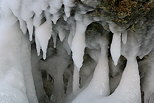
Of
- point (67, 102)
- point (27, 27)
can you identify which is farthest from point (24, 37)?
point (67, 102)

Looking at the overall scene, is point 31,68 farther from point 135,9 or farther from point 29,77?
point 135,9

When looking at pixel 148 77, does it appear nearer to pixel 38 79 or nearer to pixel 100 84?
pixel 100 84

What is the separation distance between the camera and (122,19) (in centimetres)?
186

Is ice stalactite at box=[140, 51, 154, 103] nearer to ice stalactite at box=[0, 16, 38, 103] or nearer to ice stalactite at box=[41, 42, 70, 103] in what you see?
ice stalactite at box=[41, 42, 70, 103]

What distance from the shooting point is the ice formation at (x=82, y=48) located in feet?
6.39

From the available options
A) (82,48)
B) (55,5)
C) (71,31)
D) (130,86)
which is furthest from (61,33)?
(130,86)

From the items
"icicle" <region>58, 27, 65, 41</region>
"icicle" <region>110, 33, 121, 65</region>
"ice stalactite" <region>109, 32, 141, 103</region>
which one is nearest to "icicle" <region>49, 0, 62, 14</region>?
"icicle" <region>58, 27, 65, 41</region>

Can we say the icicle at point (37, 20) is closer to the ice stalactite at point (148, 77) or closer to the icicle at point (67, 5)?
the icicle at point (67, 5)

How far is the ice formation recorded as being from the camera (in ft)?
6.39

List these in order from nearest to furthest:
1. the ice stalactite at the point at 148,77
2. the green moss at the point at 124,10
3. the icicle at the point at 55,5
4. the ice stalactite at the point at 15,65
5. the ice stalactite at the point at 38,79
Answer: the green moss at the point at 124,10
the icicle at the point at 55,5
the ice stalactite at the point at 15,65
the ice stalactite at the point at 148,77
the ice stalactite at the point at 38,79

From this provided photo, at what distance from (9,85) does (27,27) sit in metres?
0.35

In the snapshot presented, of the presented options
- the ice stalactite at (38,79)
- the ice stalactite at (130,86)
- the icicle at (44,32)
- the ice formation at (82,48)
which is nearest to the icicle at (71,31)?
the ice formation at (82,48)

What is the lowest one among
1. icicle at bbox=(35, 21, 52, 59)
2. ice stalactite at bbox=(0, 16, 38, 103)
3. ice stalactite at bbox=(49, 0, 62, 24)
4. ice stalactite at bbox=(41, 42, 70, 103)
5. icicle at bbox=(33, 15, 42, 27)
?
ice stalactite at bbox=(41, 42, 70, 103)

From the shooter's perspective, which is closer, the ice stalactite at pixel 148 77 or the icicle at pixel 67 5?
the icicle at pixel 67 5
